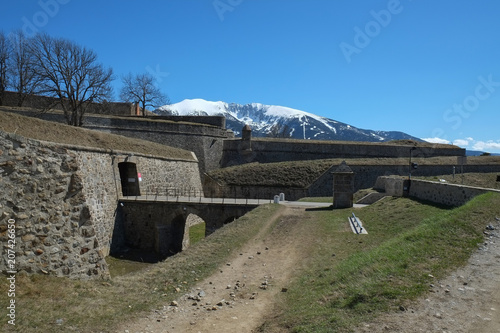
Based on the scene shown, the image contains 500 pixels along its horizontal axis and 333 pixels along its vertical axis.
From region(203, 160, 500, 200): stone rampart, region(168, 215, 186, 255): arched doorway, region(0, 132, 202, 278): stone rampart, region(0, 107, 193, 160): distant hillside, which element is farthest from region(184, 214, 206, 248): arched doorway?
region(0, 132, 202, 278): stone rampart

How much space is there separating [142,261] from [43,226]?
1411 cm

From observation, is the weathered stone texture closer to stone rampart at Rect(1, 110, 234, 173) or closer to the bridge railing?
the bridge railing

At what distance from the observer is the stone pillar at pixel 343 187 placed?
18.7m

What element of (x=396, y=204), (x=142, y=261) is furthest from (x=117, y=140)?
(x=396, y=204)

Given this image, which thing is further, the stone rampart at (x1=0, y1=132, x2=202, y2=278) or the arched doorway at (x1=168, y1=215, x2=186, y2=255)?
the arched doorway at (x1=168, y1=215, x2=186, y2=255)

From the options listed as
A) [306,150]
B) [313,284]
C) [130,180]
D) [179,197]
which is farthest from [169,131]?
[313,284]

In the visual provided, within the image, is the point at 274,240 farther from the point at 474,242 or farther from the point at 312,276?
the point at 474,242

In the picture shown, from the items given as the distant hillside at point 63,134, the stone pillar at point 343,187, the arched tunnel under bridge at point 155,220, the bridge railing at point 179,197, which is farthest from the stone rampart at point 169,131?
the stone pillar at point 343,187

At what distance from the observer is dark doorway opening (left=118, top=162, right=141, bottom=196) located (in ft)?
78.1

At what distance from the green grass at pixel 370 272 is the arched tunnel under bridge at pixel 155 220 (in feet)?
34.7

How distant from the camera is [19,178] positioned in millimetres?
6043

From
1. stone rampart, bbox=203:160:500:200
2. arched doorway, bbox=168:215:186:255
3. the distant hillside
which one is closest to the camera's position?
the distant hillside

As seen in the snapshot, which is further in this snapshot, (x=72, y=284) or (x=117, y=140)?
(x=117, y=140)

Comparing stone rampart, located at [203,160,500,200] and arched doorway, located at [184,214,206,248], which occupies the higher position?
stone rampart, located at [203,160,500,200]
